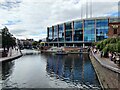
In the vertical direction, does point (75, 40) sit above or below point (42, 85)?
above

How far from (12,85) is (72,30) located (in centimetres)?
9920

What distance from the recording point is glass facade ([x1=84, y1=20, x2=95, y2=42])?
379 feet

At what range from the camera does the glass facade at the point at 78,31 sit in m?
121

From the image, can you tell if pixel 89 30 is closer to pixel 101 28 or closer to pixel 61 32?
pixel 101 28

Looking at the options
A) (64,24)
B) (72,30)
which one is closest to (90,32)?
(72,30)

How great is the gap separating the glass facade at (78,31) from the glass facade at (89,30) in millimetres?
3109

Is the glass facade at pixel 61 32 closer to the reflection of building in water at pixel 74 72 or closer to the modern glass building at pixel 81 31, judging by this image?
the modern glass building at pixel 81 31

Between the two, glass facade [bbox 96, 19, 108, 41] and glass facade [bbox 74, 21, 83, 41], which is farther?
glass facade [bbox 74, 21, 83, 41]

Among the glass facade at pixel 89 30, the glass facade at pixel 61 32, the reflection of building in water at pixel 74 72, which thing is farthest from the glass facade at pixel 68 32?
the reflection of building in water at pixel 74 72

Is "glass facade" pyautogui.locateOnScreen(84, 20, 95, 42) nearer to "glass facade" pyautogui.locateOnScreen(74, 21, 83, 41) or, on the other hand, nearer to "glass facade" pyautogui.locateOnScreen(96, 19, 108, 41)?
"glass facade" pyautogui.locateOnScreen(96, 19, 108, 41)

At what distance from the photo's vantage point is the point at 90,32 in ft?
383

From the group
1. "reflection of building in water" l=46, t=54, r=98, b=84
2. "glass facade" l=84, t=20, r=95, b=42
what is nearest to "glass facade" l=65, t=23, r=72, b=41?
"glass facade" l=84, t=20, r=95, b=42

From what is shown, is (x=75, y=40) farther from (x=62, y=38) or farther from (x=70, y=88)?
(x=70, y=88)

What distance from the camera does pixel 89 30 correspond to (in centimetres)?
11694
